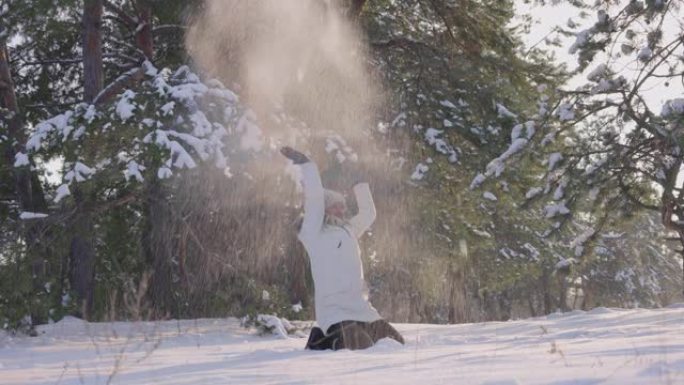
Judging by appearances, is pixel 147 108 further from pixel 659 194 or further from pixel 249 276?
pixel 659 194

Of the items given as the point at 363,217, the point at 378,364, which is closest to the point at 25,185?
the point at 363,217

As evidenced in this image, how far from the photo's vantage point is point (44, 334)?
9.58 metres

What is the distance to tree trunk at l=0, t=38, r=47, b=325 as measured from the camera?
10812 millimetres

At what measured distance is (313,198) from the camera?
6.17 meters

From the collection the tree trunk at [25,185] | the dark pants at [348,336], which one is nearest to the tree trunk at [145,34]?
the tree trunk at [25,185]

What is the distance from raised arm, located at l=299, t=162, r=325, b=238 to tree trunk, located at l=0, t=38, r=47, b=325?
5.74m

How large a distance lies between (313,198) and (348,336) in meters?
1.13

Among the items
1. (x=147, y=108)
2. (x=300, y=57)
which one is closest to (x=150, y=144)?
(x=147, y=108)

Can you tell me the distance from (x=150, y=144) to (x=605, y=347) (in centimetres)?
594

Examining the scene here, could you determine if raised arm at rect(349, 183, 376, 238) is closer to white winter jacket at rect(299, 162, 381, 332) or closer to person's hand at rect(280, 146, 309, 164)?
white winter jacket at rect(299, 162, 381, 332)

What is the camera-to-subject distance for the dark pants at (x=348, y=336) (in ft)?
20.1

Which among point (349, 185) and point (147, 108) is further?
point (349, 185)

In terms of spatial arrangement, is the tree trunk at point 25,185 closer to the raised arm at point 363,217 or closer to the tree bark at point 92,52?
the tree bark at point 92,52

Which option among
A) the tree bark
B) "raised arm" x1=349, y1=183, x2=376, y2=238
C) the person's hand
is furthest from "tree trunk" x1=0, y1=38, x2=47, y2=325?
the person's hand
